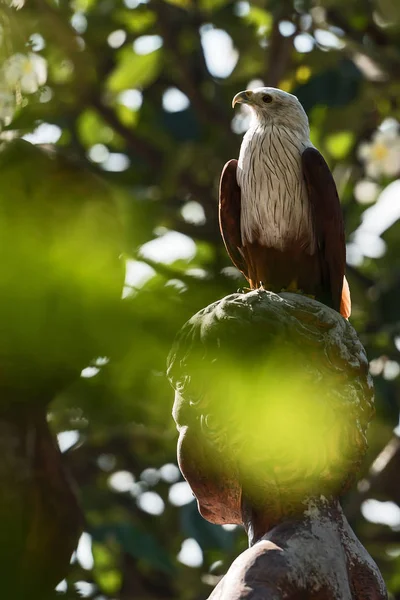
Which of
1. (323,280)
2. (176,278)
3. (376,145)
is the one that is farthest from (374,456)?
(176,278)

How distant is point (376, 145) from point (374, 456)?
2153 millimetres

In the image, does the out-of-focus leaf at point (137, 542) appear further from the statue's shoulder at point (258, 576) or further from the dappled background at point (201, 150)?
the statue's shoulder at point (258, 576)

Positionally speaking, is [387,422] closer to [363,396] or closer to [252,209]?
[252,209]

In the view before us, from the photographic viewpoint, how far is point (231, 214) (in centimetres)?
303

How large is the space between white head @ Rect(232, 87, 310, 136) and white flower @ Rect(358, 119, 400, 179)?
146 inches

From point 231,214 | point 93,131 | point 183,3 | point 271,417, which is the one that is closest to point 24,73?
point 271,417

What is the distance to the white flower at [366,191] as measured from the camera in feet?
23.7

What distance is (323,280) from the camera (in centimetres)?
281

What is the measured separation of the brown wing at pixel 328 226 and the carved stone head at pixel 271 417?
0.57 meters

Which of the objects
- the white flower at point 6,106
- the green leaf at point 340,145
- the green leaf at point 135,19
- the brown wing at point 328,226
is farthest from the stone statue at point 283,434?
the green leaf at point 135,19

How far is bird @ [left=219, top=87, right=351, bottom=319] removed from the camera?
2.75 metres

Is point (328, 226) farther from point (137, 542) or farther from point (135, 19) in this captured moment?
point (135, 19)

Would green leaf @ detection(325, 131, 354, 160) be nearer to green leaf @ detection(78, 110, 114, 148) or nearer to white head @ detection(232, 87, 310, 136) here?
green leaf @ detection(78, 110, 114, 148)

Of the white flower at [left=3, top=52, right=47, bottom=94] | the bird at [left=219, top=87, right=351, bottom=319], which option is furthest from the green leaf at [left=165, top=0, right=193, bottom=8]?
the white flower at [left=3, top=52, right=47, bottom=94]
